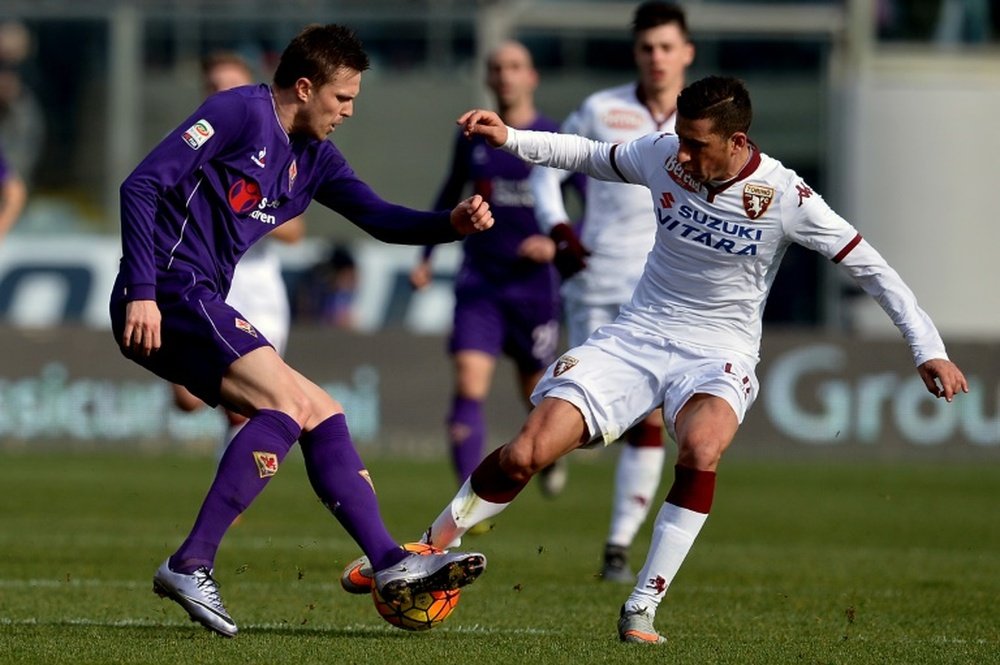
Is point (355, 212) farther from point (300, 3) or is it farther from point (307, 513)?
point (300, 3)

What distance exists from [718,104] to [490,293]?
4.72 m

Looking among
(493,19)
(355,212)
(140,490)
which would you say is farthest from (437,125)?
(355,212)

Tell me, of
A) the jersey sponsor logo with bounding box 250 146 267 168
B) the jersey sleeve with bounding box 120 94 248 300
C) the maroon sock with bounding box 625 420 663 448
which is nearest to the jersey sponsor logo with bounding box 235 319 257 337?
the jersey sleeve with bounding box 120 94 248 300

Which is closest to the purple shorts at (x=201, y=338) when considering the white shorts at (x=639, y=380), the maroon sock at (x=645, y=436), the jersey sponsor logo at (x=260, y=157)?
the jersey sponsor logo at (x=260, y=157)

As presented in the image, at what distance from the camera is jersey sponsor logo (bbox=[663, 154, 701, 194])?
23.7ft

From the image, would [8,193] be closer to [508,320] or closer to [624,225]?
[508,320]

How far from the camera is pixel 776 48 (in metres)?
27.6

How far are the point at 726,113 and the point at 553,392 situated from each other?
122cm

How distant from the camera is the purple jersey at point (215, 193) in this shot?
6602mm

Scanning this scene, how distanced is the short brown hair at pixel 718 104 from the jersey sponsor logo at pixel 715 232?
1.19 ft

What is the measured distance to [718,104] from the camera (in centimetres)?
695

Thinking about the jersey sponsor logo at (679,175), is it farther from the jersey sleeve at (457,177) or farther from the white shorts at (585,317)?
the jersey sleeve at (457,177)

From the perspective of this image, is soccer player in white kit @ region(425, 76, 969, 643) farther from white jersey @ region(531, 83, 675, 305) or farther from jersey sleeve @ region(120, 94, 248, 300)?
white jersey @ region(531, 83, 675, 305)

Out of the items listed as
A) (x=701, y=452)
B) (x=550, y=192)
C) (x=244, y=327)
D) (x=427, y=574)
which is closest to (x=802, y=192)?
(x=701, y=452)
